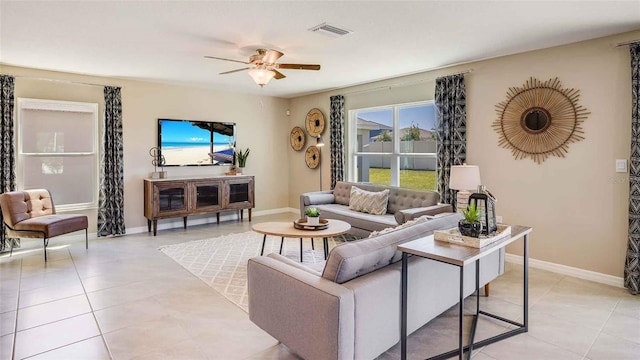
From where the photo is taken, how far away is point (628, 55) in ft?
12.0

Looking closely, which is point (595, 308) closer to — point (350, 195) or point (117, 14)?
point (350, 195)

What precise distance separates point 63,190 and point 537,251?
6725 millimetres

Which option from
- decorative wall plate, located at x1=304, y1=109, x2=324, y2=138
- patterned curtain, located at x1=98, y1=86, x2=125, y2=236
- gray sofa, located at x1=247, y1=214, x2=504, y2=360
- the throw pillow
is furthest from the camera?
decorative wall plate, located at x1=304, y1=109, x2=324, y2=138

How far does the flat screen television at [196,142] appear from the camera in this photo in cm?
652

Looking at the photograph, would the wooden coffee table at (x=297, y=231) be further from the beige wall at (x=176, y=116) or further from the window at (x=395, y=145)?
the beige wall at (x=176, y=116)

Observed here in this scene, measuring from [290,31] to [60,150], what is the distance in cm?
430

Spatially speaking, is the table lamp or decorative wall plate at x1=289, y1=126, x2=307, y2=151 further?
decorative wall plate at x1=289, y1=126, x2=307, y2=151

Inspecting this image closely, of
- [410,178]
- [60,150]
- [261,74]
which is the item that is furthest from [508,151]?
[60,150]

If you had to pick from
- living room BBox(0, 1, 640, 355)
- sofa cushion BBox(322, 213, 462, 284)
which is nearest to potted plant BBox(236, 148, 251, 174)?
living room BBox(0, 1, 640, 355)

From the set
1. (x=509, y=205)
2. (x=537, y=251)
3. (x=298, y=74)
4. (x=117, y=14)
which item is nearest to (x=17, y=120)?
(x=117, y=14)

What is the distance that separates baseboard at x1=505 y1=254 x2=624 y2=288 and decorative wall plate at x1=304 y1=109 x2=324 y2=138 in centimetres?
408

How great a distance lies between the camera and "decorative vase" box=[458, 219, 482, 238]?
239 centimetres

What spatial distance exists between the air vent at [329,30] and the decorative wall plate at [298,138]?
4.14 meters

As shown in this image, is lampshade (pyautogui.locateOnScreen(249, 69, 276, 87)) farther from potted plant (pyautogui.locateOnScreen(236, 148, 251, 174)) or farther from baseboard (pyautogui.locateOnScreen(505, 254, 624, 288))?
baseboard (pyautogui.locateOnScreen(505, 254, 624, 288))
